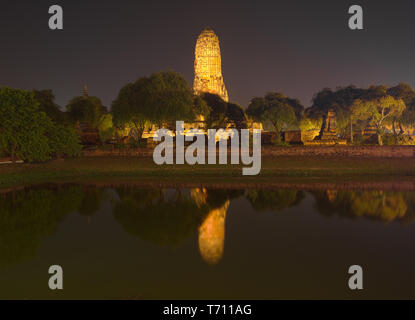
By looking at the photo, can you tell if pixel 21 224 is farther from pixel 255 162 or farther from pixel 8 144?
pixel 255 162

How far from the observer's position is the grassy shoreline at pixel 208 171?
23.1 metres

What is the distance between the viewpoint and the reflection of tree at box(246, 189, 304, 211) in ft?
49.2

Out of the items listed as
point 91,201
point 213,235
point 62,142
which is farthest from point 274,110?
point 213,235

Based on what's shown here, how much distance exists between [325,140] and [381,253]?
30.0 metres

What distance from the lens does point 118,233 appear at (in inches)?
432

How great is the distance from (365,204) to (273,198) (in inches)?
149

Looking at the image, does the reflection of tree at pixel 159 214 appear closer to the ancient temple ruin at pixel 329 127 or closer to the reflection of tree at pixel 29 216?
the reflection of tree at pixel 29 216

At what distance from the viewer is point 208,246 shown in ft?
31.6

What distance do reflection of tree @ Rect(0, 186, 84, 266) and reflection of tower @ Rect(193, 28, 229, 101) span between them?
47.2 m

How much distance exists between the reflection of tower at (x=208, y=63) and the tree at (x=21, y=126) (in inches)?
1654

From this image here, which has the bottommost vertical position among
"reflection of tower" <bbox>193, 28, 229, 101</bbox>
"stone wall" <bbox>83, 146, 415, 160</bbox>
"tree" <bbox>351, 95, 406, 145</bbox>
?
"stone wall" <bbox>83, 146, 415, 160</bbox>

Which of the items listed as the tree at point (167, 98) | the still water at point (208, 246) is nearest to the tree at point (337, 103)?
the tree at point (167, 98)

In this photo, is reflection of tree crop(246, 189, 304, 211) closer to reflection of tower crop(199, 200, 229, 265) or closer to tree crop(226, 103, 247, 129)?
reflection of tower crop(199, 200, 229, 265)

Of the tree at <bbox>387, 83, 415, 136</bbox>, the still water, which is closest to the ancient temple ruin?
the tree at <bbox>387, 83, 415, 136</bbox>
